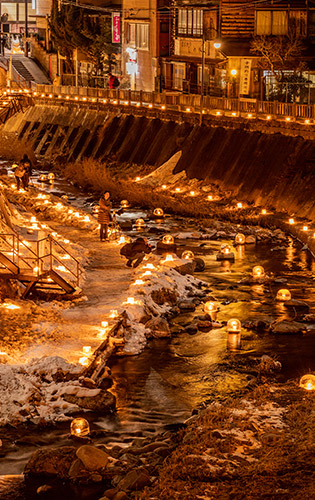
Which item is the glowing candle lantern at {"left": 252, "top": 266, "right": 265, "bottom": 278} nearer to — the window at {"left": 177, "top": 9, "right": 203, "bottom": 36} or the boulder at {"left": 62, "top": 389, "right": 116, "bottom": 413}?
the boulder at {"left": 62, "top": 389, "right": 116, "bottom": 413}

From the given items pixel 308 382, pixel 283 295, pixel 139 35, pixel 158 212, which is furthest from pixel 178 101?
pixel 308 382

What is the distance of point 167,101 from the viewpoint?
5034cm

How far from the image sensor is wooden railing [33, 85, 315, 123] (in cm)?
4009

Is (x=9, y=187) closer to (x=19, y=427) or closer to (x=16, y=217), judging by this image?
(x=16, y=217)

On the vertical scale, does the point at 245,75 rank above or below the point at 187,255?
above

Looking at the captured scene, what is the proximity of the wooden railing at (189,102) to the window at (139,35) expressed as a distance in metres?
7.75

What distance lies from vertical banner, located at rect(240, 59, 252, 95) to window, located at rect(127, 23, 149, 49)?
51.8 ft

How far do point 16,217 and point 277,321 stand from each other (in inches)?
484

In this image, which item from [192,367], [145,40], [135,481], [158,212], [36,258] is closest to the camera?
[135,481]

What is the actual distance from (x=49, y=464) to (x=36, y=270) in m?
8.70

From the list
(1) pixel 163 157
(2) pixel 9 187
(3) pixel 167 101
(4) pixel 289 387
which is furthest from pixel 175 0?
(4) pixel 289 387

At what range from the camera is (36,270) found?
23.3 meters

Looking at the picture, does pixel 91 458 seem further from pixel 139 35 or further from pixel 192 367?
pixel 139 35

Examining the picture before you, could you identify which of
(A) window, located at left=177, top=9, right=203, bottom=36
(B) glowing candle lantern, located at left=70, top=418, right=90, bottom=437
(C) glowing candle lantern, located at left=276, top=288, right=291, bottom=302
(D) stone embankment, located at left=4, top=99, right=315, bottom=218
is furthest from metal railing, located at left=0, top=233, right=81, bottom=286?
(A) window, located at left=177, top=9, right=203, bottom=36
